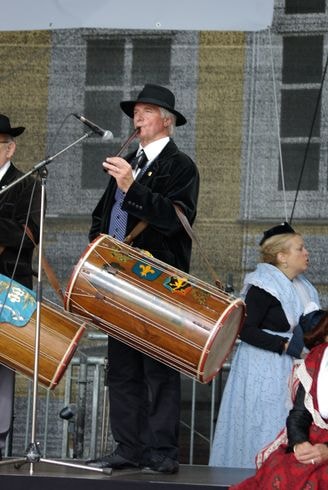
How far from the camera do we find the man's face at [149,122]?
208 inches

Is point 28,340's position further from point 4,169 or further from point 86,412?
point 86,412

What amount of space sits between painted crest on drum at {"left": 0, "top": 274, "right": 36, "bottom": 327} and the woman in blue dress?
1210mm

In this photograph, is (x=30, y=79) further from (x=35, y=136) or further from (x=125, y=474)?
(x=125, y=474)

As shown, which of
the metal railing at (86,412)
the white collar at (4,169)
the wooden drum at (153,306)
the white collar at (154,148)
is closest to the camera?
the wooden drum at (153,306)

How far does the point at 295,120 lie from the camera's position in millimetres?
6562

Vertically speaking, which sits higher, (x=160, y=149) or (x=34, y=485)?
(x=160, y=149)

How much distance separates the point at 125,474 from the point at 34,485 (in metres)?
0.40

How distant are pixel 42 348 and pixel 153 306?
595mm

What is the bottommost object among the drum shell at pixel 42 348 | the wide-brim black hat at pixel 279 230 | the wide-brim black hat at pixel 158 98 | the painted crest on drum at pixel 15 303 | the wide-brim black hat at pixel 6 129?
the drum shell at pixel 42 348

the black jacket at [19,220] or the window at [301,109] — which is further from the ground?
the window at [301,109]

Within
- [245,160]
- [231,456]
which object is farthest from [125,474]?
[245,160]

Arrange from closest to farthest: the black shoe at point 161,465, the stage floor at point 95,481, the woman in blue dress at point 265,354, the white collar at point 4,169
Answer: the stage floor at point 95,481 → the black shoe at point 161,465 → the white collar at point 4,169 → the woman in blue dress at point 265,354

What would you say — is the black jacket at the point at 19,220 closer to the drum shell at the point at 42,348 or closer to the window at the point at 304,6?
the drum shell at the point at 42,348

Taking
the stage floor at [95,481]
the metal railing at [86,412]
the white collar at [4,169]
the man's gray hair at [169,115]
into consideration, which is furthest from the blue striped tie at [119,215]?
the metal railing at [86,412]
